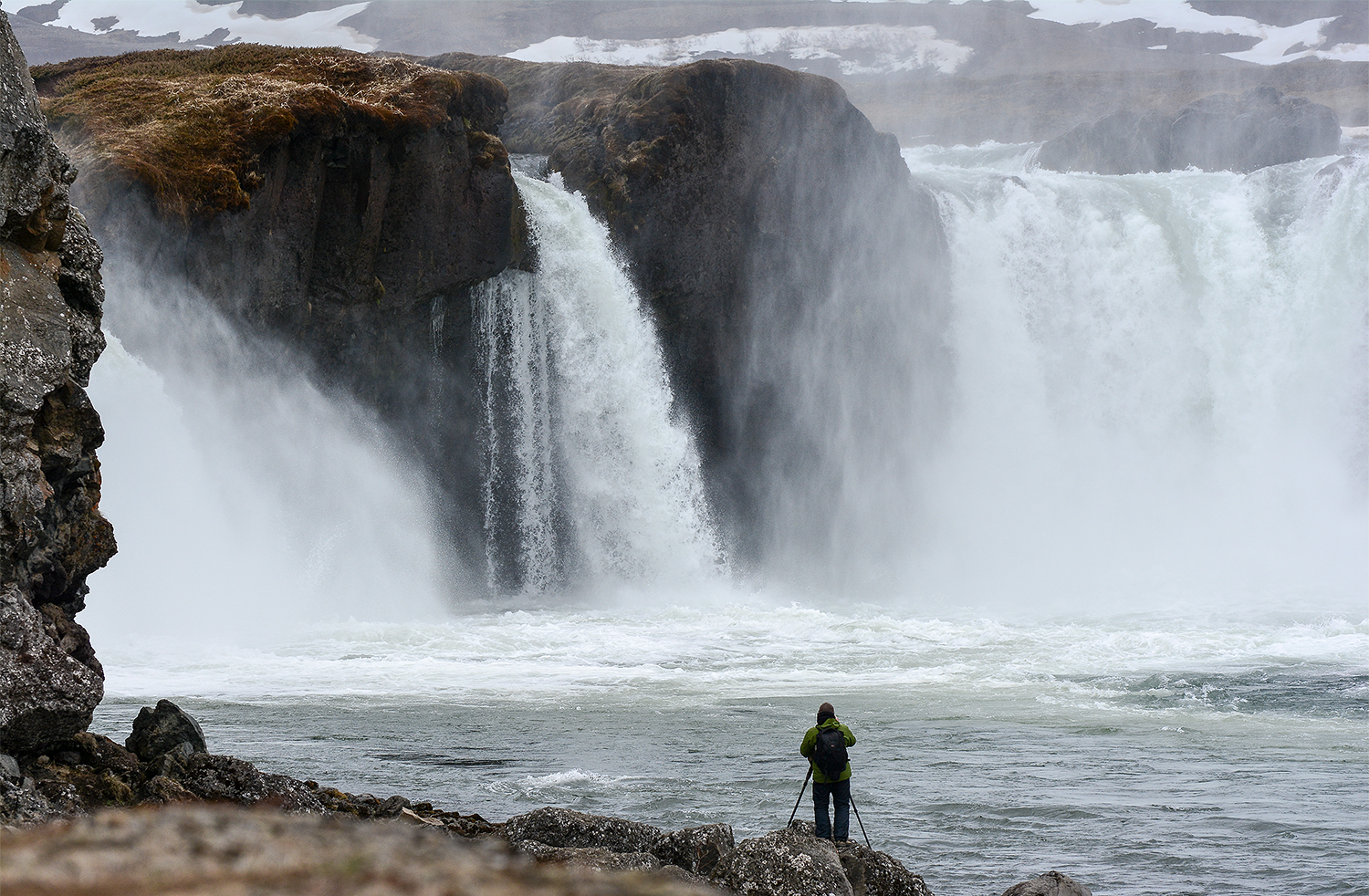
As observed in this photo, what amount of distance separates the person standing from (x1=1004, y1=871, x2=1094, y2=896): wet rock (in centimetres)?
208

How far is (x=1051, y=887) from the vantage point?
9125mm

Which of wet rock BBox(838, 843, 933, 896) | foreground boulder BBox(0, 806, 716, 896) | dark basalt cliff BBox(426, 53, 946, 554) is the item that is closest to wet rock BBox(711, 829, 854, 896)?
wet rock BBox(838, 843, 933, 896)

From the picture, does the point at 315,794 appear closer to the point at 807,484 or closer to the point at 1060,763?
the point at 1060,763

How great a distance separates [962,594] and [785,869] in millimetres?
29140

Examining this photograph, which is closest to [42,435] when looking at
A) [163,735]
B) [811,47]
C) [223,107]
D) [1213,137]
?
[163,735]

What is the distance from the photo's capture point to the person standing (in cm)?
1106

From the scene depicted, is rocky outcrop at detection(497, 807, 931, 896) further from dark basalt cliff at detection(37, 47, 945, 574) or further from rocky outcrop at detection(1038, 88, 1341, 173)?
rocky outcrop at detection(1038, 88, 1341, 173)

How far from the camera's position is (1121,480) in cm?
4166

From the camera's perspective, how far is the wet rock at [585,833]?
32.3 feet

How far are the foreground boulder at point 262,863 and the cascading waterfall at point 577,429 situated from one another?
102 ft

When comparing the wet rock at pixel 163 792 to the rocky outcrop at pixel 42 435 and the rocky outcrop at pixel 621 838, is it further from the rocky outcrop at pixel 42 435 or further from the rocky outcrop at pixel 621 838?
the rocky outcrop at pixel 621 838

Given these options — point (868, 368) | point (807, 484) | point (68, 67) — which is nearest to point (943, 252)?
point (868, 368)

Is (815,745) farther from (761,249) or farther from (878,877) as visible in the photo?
(761,249)

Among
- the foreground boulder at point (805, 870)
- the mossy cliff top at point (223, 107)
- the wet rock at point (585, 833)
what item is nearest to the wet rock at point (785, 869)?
the foreground boulder at point (805, 870)
